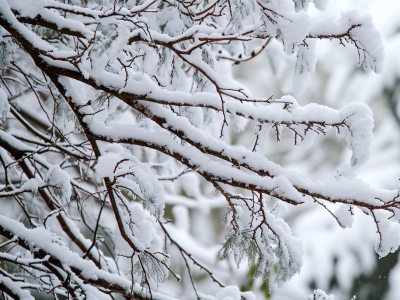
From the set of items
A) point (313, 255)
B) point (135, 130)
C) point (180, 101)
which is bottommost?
point (135, 130)

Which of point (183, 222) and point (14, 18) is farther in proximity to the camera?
point (183, 222)

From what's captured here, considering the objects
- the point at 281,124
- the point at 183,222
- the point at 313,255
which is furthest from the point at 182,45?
the point at 183,222

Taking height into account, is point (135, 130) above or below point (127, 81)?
below

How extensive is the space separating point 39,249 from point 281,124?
1.34 metres

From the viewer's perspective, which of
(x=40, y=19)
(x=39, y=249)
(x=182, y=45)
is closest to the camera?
(x=40, y=19)

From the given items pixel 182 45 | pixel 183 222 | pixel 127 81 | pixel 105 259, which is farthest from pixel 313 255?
pixel 127 81

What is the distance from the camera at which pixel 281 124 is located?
172 centimetres

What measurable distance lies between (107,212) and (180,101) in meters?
4.49

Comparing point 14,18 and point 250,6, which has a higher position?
point 250,6

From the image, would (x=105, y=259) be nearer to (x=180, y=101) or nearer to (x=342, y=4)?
(x=180, y=101)

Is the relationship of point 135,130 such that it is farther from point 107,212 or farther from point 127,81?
point 107,212

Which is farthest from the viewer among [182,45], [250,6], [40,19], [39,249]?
[182,45]

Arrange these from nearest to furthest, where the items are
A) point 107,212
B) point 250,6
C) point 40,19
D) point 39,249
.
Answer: point 40,19, point 250,6, point 39,249, point 107,212

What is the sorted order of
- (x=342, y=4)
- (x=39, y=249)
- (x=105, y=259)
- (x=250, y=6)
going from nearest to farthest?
(x=250, y=6), (x=39, y=249), (x=105, y=259), (x=342, y=4)
